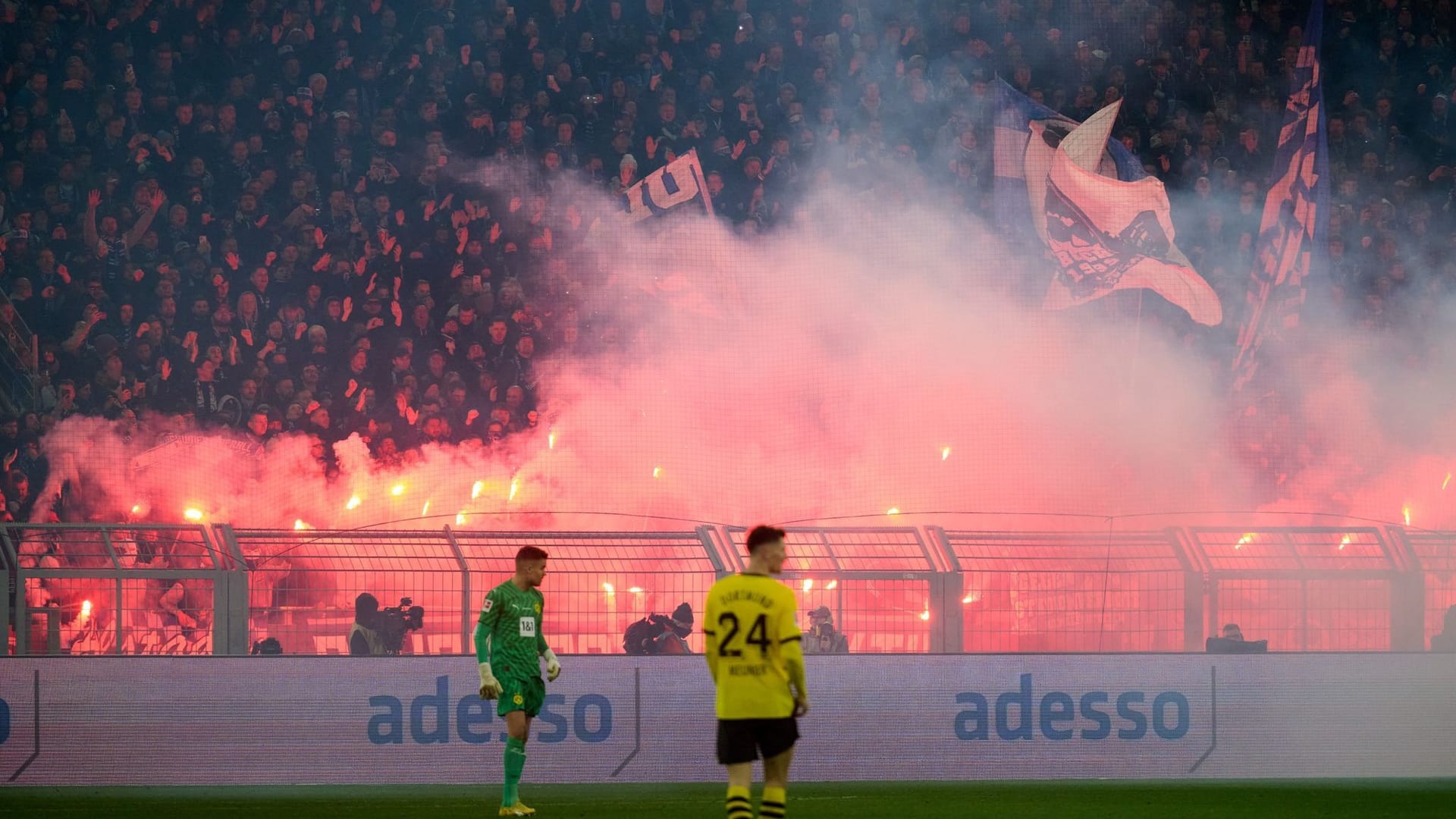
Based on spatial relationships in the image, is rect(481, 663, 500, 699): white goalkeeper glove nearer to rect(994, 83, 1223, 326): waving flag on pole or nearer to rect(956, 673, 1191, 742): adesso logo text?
rect(956, 673, 1191, 742): adesso logo text

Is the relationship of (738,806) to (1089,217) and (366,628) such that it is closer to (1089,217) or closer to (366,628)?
(366,628)

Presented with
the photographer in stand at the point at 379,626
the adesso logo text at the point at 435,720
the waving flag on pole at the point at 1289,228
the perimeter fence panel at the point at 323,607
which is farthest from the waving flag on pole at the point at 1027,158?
the adesso logo text at the point at 435,720

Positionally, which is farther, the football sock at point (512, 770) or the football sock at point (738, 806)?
the football sock at point (512, 770)

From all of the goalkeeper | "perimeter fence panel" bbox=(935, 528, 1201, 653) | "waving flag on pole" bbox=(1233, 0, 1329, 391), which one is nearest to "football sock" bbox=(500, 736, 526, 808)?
the goalkeeper

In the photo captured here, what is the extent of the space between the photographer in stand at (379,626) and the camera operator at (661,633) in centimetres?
124

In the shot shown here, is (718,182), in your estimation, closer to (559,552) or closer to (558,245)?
(558,245)

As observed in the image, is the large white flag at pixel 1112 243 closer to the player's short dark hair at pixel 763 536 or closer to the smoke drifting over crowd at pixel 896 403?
the smoke drifting over crowd at pixel 896 403

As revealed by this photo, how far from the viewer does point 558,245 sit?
14.2 m

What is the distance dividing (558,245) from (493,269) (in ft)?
2.28

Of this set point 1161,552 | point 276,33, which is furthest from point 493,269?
point 1161,552

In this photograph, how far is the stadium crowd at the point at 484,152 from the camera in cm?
1288

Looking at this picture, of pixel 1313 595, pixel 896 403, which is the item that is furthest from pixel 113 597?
pixel 1313 595

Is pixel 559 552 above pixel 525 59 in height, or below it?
below

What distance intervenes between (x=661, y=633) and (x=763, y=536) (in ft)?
14.9
